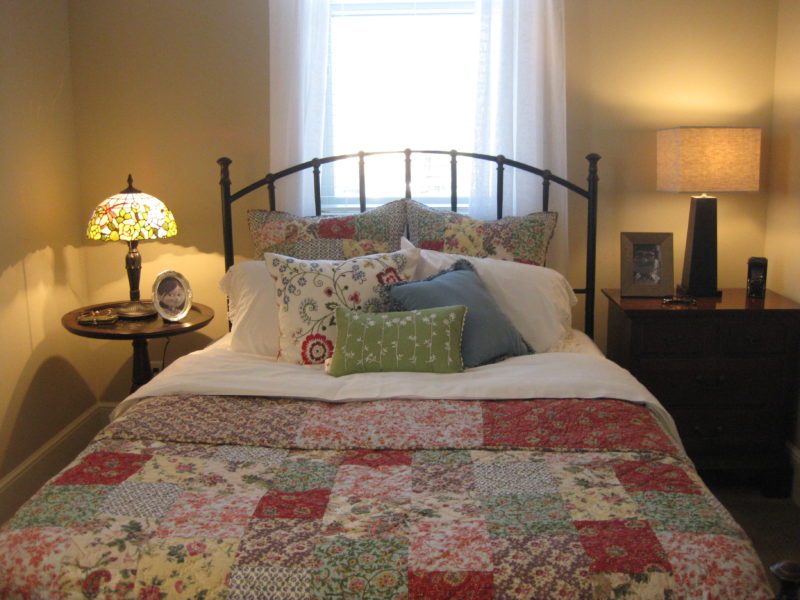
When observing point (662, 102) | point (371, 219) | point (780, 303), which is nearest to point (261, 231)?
point (371, 219)

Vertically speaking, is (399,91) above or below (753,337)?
above

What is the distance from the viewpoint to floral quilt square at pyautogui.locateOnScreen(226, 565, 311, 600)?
1.34 m

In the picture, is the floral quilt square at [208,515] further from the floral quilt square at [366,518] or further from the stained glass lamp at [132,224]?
the stained glass lamp at [132,224]

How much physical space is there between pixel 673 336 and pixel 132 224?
6.40ft

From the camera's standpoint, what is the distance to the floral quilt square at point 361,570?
1.33 m

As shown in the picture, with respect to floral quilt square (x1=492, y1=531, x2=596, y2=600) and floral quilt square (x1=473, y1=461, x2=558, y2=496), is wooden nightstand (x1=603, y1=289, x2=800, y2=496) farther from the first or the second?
floral quilt square (x1=492, y1=531, x2=596, y2=600)

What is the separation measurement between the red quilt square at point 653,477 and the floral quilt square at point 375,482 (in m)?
0.45

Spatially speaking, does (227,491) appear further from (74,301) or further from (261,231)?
(74,301)

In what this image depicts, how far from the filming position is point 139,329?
279cm

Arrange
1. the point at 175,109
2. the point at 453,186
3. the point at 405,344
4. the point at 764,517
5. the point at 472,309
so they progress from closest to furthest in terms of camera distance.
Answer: the point at 405,344
the point at 472,309
the point at 764,517
the point at 453,186
the point at 175,109

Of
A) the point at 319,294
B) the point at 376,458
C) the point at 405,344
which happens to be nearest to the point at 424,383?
the point at 405,344

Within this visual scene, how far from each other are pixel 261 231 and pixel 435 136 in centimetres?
83

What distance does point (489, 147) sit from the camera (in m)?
3.11

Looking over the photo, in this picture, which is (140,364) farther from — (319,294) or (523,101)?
(523,101)
